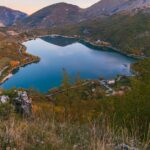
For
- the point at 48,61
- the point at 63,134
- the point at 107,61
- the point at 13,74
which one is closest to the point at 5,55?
the point at 48,61

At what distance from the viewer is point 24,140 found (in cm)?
564

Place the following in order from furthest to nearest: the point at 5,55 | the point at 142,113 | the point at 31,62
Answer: the point at 5,55
the point at 31,62
the point at 142,113

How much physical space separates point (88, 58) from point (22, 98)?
121 meters

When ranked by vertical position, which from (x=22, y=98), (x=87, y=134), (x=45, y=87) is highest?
(x=87, y=134)

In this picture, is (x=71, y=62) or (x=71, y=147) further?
(x=71, y=62)

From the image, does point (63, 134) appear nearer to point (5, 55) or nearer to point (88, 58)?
point (88, 58)

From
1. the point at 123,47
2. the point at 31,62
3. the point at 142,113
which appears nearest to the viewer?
the point at 142,113

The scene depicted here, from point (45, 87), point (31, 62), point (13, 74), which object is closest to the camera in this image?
point (45, 87)

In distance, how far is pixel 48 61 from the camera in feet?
487

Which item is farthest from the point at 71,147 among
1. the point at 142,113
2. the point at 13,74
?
the point at 13,74

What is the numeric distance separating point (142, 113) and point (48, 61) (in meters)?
128

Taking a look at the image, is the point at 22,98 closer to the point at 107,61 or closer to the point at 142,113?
the point at 142,113

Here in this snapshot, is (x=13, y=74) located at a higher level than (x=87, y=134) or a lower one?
lower

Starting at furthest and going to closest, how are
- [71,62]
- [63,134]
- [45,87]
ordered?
[71,62]
[45,87]
[63,134]
